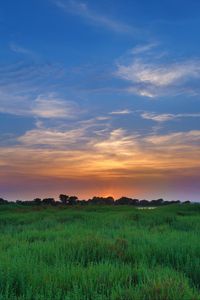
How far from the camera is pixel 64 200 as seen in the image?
1698 inches

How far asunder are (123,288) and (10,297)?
4.46ft

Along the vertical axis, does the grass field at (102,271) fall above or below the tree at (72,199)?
below

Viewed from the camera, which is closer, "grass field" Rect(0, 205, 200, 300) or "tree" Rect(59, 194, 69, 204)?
"grass field" Rect(0, 205, 200, 300)

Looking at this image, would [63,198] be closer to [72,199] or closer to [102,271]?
[72,199]

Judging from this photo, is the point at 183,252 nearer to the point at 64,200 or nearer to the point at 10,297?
the point at 10,297

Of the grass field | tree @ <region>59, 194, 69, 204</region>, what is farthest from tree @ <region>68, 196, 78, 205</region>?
the grass field

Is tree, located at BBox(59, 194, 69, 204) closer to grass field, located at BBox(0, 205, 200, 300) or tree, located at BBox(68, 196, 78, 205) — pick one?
Result: tree, located at BBox(68, 196, 78, 205)

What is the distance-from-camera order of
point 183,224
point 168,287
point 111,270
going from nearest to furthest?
point 168,287 → point 111,270 → point 183,224

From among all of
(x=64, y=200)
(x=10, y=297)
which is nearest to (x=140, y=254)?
(x=10, y=297)

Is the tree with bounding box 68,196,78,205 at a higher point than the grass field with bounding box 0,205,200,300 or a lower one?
higher

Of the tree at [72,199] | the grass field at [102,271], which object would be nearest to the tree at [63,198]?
the tree at [72,199]

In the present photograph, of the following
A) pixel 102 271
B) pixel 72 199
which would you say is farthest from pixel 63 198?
pixel 102 271

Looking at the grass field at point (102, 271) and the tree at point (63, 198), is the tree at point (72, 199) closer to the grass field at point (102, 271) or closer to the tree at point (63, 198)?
the tree at point (63, 198)

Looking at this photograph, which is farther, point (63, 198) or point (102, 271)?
point (63, 198)
